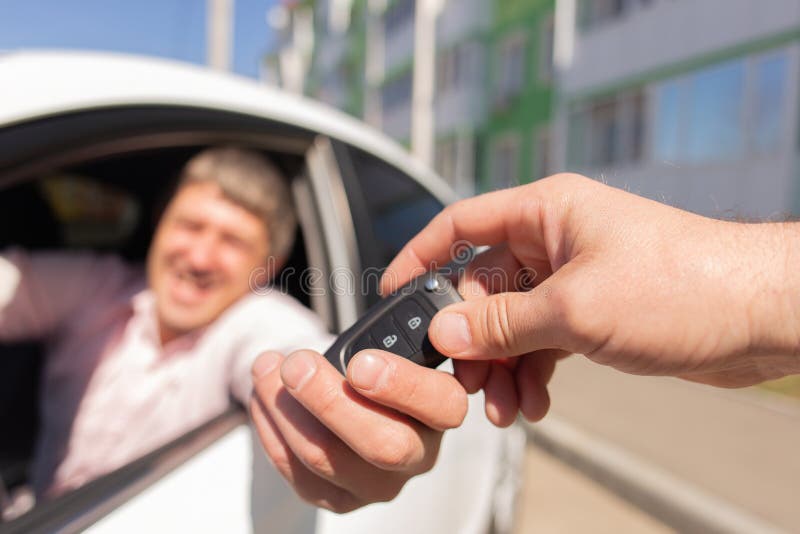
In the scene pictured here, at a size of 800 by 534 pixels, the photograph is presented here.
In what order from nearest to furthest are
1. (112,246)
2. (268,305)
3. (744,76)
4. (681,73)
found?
(268,305), (112,246), (744,76), (681,73)

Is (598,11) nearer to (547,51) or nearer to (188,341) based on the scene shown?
(547,51)

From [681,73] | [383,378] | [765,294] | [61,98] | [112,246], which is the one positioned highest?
[61,98]

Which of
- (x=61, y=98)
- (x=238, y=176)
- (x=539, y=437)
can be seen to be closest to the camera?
(x=61, y=98)

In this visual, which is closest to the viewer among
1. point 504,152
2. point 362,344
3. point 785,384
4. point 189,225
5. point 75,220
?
point 362,344

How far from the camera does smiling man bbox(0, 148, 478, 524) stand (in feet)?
3.37

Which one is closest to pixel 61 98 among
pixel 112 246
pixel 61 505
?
pixel 61 505

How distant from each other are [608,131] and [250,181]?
429 inches

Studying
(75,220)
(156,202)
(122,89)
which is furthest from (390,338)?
(75,220)

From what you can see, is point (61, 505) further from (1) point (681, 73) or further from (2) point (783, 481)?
(1) point (681, 73)

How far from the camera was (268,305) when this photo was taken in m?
1.70

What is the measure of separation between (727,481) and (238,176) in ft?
10.1

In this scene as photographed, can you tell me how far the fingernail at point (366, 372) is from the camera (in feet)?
2.91

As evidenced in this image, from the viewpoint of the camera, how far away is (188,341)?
69.6 inches

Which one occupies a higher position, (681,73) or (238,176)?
(238,176)
